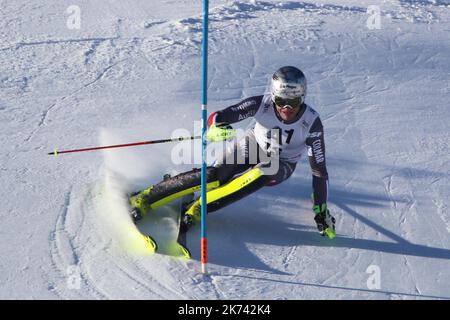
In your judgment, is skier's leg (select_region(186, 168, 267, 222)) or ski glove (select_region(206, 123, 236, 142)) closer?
ski glove (select_region(206, 123, 236, 142))

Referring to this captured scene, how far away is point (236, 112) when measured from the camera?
7750mm

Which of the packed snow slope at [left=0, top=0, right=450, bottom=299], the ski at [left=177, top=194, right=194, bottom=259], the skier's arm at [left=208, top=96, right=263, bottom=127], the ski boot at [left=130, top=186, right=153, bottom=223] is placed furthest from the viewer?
the ski boot at [left=130, top=186, right=153, bottom=223]

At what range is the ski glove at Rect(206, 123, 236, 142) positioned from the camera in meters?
7.47

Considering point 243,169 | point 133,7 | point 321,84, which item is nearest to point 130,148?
point 243,169

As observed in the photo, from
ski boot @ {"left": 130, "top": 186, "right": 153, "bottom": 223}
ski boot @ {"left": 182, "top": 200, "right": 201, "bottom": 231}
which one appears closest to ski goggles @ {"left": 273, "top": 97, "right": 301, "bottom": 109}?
ski boot @ {"left": 182, "top": 200, "right": 201, "bottom": 231}

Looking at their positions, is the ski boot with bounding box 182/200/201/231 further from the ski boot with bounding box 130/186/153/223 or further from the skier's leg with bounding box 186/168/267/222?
the ski boot with bounding box 130/186/153/223

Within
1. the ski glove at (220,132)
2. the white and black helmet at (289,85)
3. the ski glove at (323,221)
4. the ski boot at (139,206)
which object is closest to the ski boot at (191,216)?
the ski boot at (139,206)

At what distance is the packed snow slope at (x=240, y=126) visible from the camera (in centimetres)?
728

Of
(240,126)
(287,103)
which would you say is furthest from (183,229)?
(240,126)

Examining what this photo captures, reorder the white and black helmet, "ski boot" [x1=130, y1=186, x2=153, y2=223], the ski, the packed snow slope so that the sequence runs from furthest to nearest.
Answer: "ski boot" [x1=130, y1=186, x2=153, y2=223], the white and black helmet, the ski, the packed snow slope

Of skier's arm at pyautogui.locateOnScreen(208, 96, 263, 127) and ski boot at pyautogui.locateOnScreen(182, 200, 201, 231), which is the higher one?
skier's arm at pyautogui.locateOnScreen(208, 96, 263, 127)

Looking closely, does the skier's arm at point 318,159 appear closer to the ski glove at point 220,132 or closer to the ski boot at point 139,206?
the ski glove at point 220,132

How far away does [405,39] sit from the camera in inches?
469

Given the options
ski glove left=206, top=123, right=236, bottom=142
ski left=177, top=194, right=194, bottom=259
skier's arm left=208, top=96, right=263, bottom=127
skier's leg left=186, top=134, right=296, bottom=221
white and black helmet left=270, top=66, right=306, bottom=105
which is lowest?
ski left=177, top=194, right=194, bottom=259
